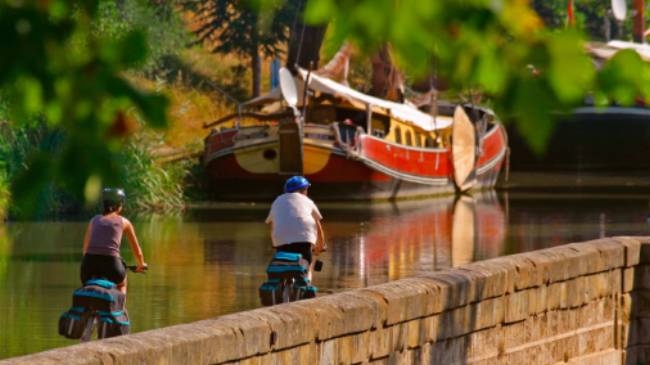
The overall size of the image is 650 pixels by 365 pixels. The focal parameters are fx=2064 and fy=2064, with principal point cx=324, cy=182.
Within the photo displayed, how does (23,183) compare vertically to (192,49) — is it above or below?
below

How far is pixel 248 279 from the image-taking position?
84.2 feet

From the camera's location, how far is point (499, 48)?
219 inches

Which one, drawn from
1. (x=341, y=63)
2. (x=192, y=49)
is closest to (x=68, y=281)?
(x=341, y=63)

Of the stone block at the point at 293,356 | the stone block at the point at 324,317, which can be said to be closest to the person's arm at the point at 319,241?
the stone block at the point at 324,317

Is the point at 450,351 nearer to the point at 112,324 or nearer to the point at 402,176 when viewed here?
the point at 112,324

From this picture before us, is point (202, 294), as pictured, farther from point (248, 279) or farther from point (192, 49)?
point (192, 49)

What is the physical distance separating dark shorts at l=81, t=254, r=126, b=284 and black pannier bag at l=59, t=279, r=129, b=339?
13.1 inches

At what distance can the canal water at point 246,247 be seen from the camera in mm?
21891

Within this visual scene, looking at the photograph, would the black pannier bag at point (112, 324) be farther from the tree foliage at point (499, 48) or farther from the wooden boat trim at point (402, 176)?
the wooden boat trim at point (402, 176)

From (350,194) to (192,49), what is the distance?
1669 centimetres

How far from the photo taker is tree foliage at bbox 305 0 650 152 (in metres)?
5.36

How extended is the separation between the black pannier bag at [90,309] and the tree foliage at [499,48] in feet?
26.8

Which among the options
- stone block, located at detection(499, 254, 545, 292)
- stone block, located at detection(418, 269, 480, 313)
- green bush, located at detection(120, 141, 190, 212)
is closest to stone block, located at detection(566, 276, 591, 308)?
stone block, located at detection(499, 254, 545, 292)

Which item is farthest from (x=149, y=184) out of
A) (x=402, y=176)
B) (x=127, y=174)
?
(x=402, y=176)
